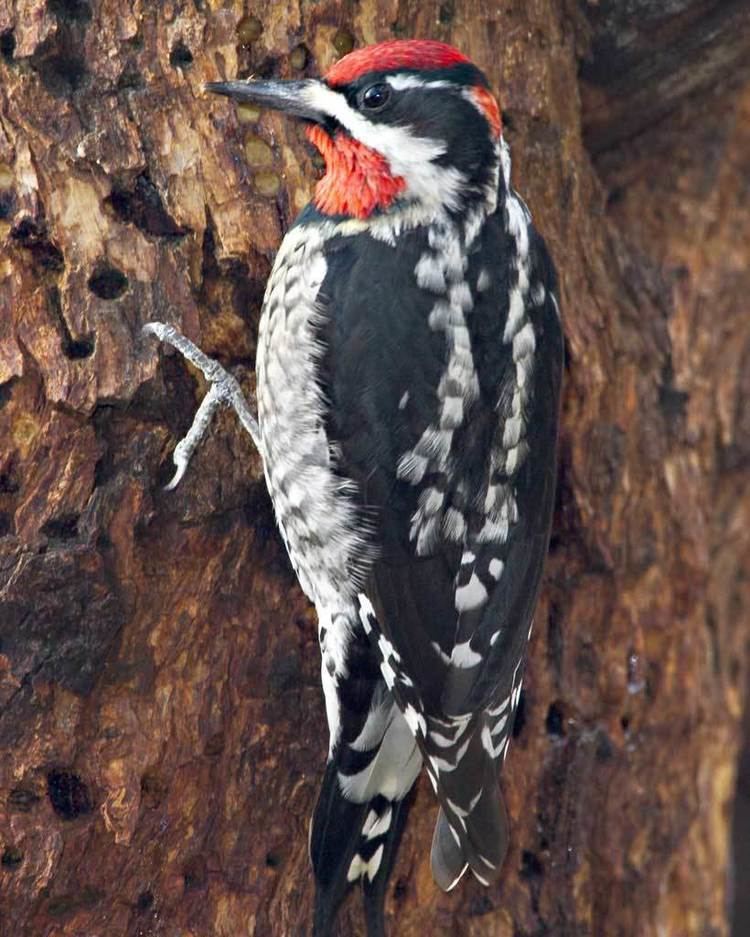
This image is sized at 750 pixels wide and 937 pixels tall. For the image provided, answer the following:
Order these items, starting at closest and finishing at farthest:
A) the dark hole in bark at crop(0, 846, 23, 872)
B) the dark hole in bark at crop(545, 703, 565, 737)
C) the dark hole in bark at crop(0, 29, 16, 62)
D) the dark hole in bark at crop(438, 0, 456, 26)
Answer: the dark hole in bark at crop(0, 846, 23, 872), the dark hole in bark at crop(0, 29, 16, 62), the dark hole in bark at crop(438, 0, 456, 26), the dark hole in bark at crop(545, 703, 565, 737)

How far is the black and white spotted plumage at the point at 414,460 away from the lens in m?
2.66

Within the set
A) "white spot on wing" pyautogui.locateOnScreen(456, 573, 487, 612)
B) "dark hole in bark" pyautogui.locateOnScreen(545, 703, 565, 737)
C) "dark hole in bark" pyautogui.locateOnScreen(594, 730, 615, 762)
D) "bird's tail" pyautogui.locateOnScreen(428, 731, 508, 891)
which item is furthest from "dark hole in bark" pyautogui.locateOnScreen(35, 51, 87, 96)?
"dark hole in bark" pyautogui.locateOnScreen(594, 730, 615, 762)

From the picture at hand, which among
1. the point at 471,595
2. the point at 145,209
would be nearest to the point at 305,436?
the point at 471,595

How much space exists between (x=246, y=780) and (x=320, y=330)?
92cm

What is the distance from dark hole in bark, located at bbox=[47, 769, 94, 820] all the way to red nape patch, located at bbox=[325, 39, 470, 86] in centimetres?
145

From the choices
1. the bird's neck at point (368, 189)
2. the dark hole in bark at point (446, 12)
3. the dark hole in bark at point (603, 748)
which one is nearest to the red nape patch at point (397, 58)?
the bird's neck at point (368, 189)

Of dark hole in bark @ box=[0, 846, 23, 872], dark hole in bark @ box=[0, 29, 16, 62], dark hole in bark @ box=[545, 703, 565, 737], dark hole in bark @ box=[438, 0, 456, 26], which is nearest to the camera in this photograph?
dark hole in bark @ box=[0, 846, 23, 872]

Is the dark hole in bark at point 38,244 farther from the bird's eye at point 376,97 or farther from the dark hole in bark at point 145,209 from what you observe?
the bird's eye at point 376,97

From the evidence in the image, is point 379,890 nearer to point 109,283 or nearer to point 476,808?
point 476,808

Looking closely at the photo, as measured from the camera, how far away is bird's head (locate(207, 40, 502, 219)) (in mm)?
2662

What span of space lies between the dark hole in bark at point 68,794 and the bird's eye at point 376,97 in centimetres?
142

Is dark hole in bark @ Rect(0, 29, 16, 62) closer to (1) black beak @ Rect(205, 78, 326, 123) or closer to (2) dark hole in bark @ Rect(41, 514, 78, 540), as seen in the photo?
(1) black beak @ Rect(205, 78, 326, 123)

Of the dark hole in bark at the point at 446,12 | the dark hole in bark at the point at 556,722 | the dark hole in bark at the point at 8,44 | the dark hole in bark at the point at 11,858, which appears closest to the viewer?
the dark hole in bark at the point at 11,858

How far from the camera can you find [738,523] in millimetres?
Result: 3693
